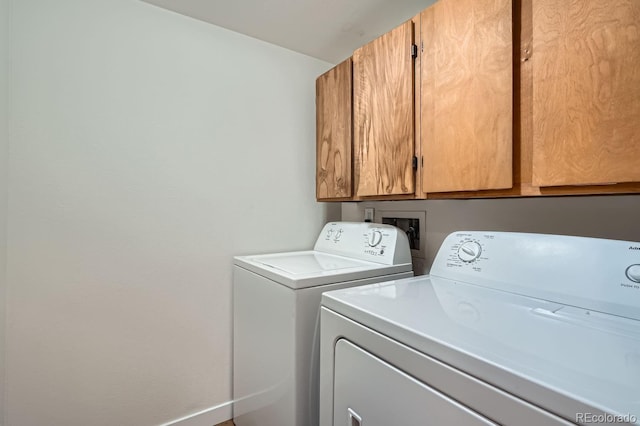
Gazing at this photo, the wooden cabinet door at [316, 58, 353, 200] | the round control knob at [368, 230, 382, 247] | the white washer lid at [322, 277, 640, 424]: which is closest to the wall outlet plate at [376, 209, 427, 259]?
the round control knob at [368, 230, 382, 247]

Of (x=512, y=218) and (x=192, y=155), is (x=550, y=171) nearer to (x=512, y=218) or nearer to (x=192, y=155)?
(x=512, y=218)

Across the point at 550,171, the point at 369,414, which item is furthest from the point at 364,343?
the point at 550,171

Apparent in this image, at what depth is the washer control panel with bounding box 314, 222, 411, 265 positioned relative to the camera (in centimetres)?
142

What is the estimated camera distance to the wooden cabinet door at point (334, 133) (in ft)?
5.34

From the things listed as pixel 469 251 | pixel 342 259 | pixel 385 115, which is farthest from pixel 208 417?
pixel 385 115

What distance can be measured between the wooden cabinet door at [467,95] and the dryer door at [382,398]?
0.67 m

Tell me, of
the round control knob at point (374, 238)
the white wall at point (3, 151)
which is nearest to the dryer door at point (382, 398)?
the round control knob at point (374, 238)

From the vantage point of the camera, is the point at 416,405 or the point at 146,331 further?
the point at 146,331

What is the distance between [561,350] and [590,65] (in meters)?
0.72

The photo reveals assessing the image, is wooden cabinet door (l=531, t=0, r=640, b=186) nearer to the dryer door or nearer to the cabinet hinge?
the cabinet hinge

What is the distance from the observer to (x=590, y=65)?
0.76 m

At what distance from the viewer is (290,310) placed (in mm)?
1142

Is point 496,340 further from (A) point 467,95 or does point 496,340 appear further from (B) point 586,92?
(A) point 467,95

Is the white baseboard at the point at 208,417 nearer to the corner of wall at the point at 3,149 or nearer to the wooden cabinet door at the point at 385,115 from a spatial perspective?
the corner of wall at the point at 3,149
